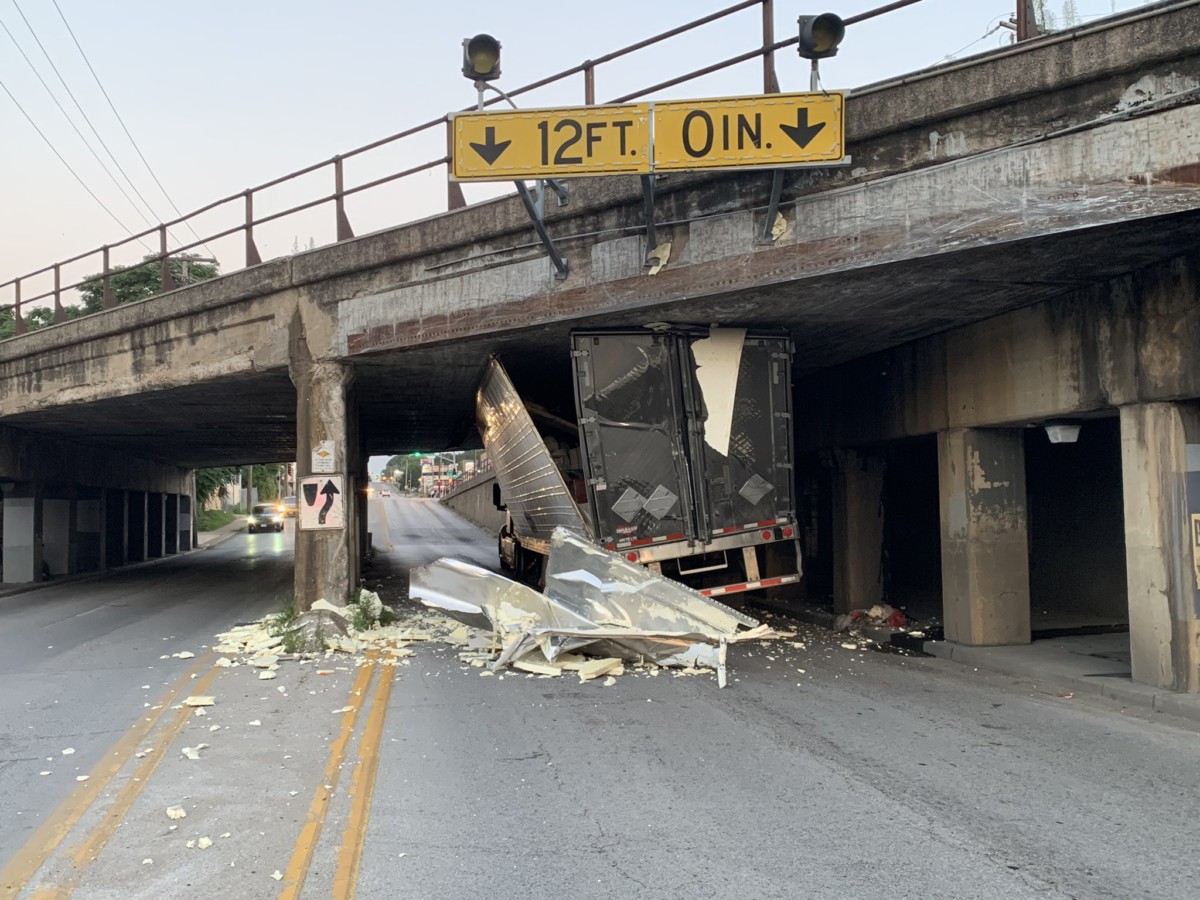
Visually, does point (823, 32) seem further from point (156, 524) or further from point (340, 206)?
point (156, 524)

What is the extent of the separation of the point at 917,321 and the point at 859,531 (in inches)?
187

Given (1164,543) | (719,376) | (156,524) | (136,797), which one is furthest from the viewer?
(156,524)

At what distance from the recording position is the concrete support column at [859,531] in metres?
14.2

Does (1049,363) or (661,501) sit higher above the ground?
(1049,363)

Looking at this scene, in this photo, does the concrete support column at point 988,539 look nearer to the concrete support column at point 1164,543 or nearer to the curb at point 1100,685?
the curb at point 1100,685

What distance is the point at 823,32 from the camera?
8.52 m

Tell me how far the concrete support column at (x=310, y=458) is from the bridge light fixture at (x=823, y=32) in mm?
7763

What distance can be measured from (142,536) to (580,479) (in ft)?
80.7

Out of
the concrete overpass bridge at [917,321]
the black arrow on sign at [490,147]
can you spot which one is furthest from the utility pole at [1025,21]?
the black arrow on sign at [490,147]

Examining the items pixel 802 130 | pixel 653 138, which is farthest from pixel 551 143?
pixel 802 130

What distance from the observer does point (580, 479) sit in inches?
528

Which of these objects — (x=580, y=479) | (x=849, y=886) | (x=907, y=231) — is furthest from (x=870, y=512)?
(x=849, y=886)

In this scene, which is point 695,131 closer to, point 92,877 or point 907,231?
point 907,231

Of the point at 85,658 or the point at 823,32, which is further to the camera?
the point at 85,658
